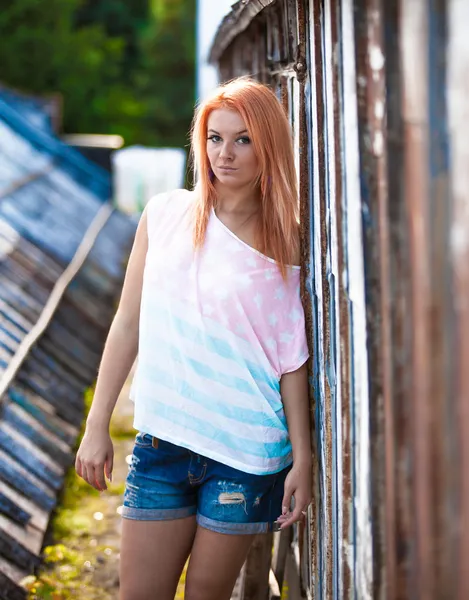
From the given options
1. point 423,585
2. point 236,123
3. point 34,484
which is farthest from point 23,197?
point 423,585

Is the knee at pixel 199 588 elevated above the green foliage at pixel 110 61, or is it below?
below

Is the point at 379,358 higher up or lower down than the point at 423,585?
higher up

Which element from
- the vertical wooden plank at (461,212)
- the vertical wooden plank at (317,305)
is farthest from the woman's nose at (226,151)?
the vertical wooden plank at (461,212)

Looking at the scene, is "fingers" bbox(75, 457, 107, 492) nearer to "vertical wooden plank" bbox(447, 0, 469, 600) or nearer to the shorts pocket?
the shorts pocket

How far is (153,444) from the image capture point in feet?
9.48

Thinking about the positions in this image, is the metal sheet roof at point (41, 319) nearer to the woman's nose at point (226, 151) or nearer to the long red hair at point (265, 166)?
the long red hair at point (265, 166)

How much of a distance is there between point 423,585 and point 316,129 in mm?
1443

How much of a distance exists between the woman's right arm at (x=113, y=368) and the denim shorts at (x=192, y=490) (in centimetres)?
14

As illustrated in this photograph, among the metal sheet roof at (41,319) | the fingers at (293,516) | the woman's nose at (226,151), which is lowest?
the metal sheet roof at (41,319)

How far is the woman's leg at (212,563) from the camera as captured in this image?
2.87 metres

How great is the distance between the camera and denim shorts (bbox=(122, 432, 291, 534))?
9.38ft

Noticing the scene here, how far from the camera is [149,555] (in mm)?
2889

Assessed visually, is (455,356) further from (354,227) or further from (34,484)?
(34,484)

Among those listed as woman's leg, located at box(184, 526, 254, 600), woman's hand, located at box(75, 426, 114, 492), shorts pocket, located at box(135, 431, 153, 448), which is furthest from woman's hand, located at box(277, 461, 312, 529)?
woman's hand, located at box(75, 426, 114, 492)
